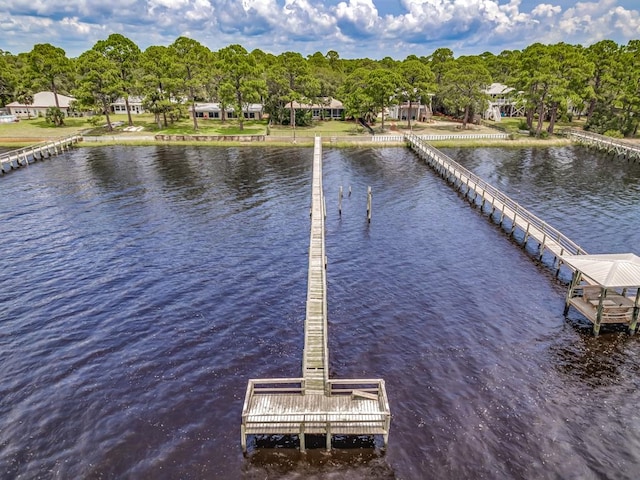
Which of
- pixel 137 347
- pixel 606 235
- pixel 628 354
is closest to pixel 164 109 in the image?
pixel 137 347

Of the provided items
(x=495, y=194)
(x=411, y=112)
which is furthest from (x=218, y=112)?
(x=495, y=194)

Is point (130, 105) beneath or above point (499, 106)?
above

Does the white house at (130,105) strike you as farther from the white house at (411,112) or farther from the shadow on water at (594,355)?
the shadow on water at (594,355)

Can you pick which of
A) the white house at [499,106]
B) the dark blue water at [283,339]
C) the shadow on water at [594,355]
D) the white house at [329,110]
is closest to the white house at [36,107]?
the white house at [329,110]

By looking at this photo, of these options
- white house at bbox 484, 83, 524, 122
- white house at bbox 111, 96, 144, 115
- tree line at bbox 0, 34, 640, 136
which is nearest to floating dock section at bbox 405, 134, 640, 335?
tree line at bbox 0, 34, 640, 136

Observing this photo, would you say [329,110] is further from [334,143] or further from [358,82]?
[334,143]

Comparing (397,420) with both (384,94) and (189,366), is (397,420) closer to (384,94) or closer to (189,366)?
(189,366)
